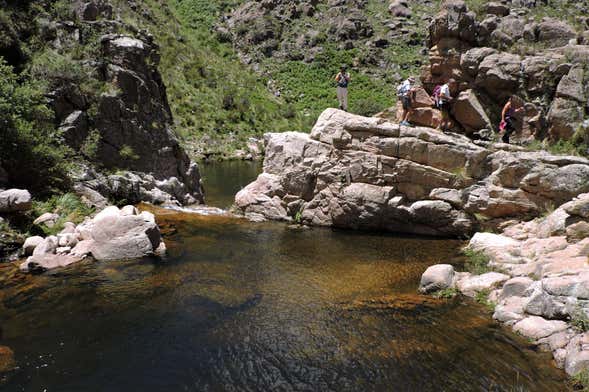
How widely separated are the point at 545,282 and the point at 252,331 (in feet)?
26.0

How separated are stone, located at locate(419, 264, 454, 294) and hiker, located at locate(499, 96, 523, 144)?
423 inches

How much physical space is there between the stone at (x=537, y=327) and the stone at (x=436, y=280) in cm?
269

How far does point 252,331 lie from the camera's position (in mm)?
10945

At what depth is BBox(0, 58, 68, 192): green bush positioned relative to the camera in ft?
58.7

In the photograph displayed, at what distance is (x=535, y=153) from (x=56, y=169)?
22513 mm

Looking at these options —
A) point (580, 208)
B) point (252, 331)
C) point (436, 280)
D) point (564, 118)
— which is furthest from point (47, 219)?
point (564, 118)

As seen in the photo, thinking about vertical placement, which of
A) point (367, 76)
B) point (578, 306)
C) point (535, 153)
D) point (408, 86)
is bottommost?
point (578, 306)

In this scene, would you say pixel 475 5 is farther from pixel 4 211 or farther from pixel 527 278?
pixel 4 211

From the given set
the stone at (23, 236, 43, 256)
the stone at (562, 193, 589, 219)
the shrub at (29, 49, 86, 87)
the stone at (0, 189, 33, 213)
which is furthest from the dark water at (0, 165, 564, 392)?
the shrub at (29, 49, 86, 87)

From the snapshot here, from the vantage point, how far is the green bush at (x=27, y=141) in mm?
17891

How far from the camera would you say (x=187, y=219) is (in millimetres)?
21812

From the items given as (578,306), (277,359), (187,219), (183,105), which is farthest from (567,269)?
(183,105)

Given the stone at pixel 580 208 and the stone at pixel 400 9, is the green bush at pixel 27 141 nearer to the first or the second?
the stone at pixel 580 208

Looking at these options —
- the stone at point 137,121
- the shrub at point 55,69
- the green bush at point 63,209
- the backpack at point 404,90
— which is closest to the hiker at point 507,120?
the backpack at point 404,90
